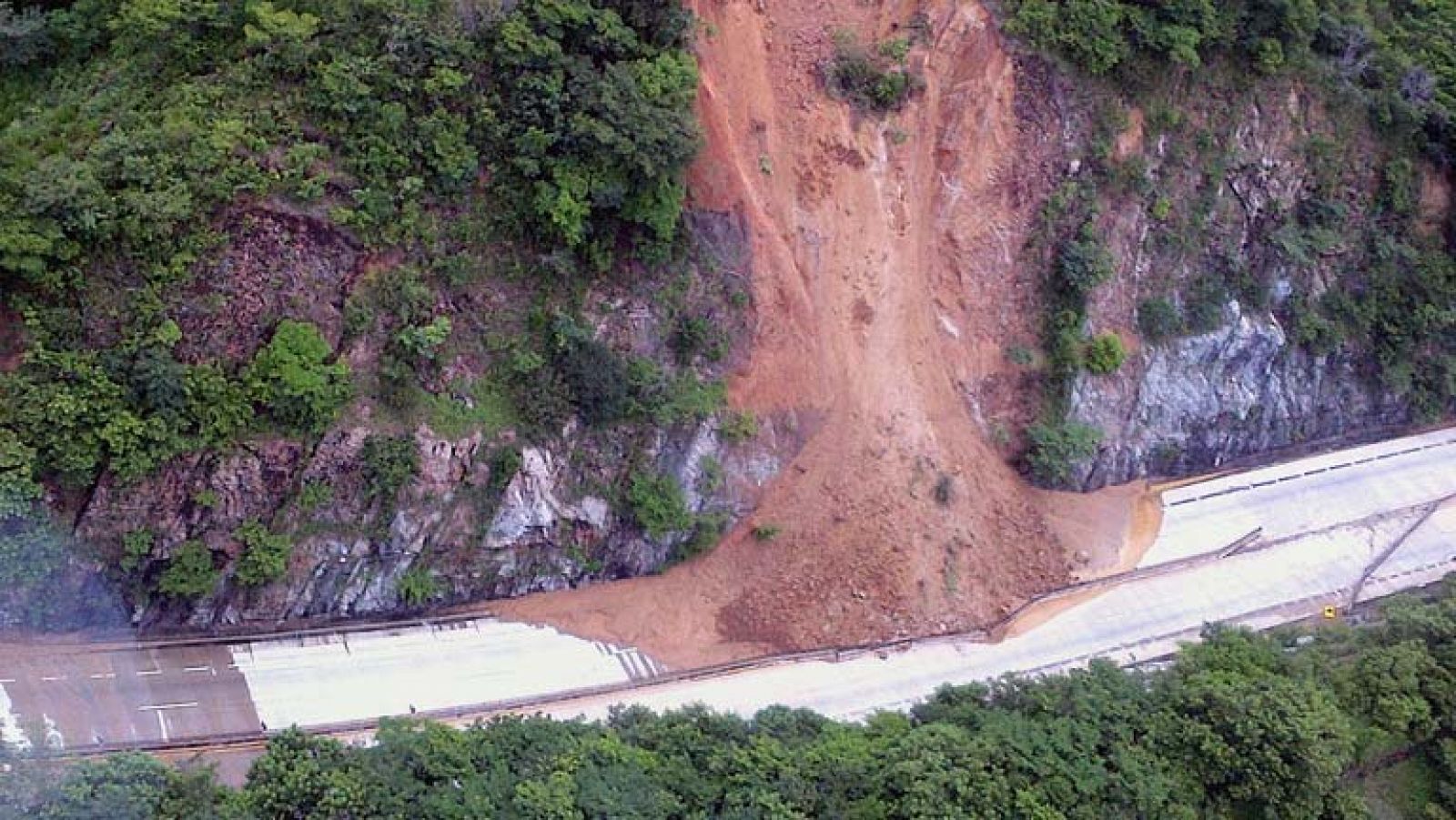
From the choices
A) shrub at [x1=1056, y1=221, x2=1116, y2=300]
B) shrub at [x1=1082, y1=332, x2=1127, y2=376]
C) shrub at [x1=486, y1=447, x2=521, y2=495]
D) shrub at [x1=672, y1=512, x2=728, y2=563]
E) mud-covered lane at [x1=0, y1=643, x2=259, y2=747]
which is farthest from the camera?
shrub at [x1=1082, y1=332, x2=1127, y2=376]

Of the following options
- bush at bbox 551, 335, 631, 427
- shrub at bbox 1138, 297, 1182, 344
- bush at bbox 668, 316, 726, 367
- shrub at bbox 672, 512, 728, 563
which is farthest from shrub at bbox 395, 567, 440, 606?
shrub at bbox 1138, 297, 1182, 344

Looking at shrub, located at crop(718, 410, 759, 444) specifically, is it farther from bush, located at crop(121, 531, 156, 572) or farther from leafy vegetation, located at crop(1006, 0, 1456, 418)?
bush, located at crop(121, 531, 156, 572)

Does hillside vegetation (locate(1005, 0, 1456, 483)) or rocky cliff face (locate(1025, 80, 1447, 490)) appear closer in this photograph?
hillside vegetation (locate(1005, 0, 1456, 483))

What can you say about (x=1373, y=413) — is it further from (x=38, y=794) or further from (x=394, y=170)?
(x=38, y=794)

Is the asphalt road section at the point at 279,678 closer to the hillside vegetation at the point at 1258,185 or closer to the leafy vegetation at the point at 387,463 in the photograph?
the leafy vegetation at the point at 387,463

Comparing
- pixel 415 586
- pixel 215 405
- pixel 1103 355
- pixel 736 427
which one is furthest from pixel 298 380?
pixel 1103 355

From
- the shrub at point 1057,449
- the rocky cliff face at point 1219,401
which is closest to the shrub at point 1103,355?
the rocky cliff face at point 1219,401

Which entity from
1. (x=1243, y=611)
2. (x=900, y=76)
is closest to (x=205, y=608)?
(x=900, y=76)
